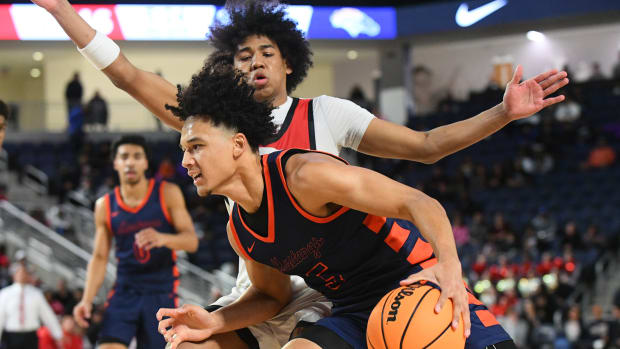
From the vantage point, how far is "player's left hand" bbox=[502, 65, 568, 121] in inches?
146

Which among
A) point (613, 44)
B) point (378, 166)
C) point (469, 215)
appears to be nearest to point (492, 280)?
point (469, 215)

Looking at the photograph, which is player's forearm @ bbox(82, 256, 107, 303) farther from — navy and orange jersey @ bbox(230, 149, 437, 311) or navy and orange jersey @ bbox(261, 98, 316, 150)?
navy and orange jersey @ bbox(230, 149, 437, 311)

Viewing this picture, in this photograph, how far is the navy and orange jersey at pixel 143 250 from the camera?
234 inches

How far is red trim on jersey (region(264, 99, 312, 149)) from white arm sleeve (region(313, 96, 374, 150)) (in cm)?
10

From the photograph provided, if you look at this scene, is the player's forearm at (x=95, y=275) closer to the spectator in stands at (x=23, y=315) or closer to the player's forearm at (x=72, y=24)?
the player's forearm at (x=72, y=24)

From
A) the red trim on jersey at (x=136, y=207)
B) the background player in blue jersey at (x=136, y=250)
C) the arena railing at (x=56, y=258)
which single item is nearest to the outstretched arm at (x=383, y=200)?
the background player in blue jersey at (x=136, y=250)

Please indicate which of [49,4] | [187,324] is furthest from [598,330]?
[49,4]

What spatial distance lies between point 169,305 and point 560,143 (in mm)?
12513

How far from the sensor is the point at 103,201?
20.4 feet

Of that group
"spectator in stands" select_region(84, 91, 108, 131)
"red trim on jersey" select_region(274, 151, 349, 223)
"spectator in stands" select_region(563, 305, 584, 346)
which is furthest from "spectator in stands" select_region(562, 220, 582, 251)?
"red trim on jersey" select_region(274, 151, 349, 223)

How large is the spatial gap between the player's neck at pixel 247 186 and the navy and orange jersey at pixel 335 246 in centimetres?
5

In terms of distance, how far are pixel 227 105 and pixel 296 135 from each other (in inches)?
24.4

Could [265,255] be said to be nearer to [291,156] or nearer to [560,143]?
[291,156]

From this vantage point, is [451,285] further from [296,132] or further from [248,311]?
[296,132]
